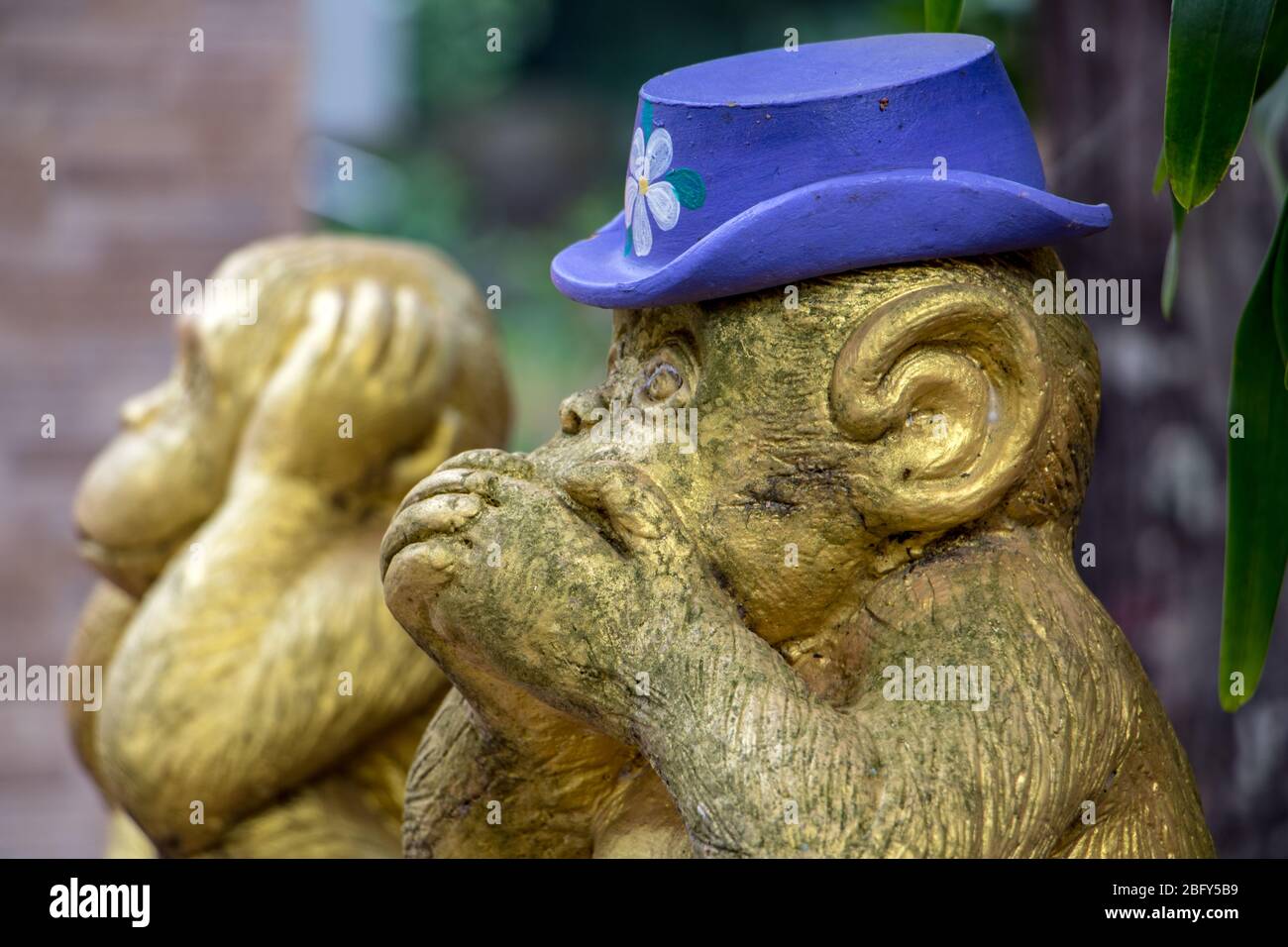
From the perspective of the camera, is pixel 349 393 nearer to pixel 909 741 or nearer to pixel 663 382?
pixel 663 382

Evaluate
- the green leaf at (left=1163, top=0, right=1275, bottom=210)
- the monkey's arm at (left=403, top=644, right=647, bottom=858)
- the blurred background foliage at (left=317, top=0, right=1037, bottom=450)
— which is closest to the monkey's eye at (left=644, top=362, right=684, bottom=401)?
the monkey's arm at (left=403, top=644, right=647, bottom=858)

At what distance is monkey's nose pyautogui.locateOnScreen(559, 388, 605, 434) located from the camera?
4.73 feet

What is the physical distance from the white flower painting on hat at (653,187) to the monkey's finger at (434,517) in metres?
0.24

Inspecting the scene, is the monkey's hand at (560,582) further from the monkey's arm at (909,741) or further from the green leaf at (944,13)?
the green leaf at (944,13)

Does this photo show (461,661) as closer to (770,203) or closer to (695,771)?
(695,771)

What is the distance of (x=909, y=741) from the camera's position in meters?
1.26

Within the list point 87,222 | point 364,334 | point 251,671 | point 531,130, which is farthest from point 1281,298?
point 531,130

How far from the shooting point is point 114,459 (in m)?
2.10

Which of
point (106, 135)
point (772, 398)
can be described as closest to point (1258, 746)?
point (772, 398)

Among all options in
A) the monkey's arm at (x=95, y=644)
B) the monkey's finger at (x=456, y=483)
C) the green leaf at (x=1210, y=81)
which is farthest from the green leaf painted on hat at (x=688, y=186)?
the monkey's arm at (x=95, y=644)

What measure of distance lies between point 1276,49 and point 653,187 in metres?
0.61

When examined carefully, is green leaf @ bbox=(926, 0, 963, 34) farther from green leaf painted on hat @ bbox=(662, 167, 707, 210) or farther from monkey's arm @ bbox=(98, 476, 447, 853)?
monkey's arm @ bbox=(98, 476, 447, 853)

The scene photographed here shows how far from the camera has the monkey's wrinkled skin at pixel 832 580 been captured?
4.09 ft

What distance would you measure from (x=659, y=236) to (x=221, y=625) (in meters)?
0.79
